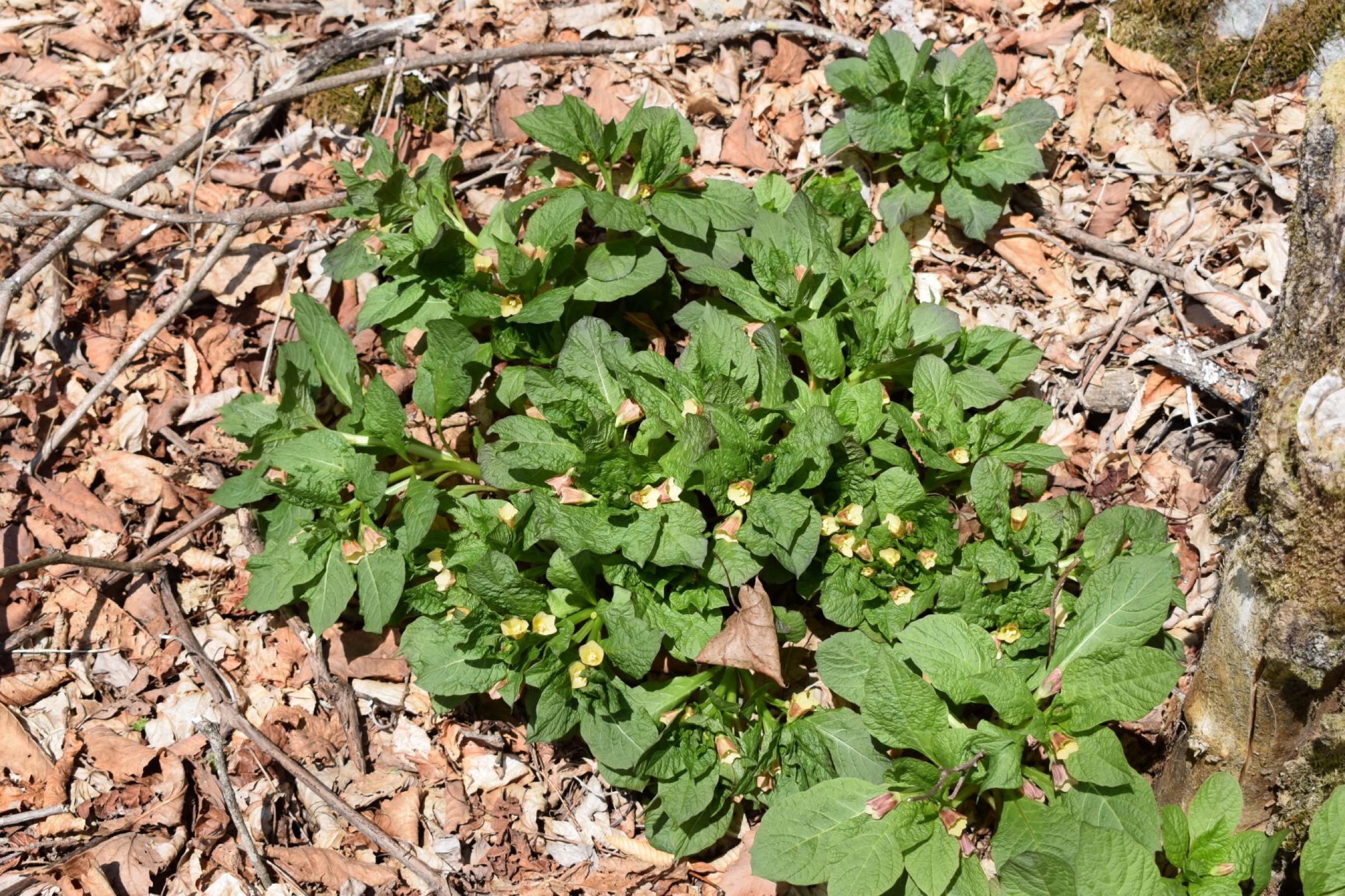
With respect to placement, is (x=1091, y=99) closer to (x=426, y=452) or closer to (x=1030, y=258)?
(x=1030, y=258)

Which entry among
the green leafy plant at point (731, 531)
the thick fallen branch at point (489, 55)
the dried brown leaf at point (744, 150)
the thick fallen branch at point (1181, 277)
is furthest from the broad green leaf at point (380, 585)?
the thick fallen branch at point (1181, 277)

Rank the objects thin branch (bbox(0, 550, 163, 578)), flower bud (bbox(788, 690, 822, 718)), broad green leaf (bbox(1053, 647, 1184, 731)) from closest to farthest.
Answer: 1. broad green leaf (bbox(1053, 647, 1184, 731))
2. flower bud (bbox(788, 690, 822, 718))
3. thin branch (bbox(0, 550, 163, 578))

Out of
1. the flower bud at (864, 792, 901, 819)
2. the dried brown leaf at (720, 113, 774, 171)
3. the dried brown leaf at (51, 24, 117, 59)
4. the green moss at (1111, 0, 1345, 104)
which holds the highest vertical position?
the green moss at (1111, 0, 1345, 104)

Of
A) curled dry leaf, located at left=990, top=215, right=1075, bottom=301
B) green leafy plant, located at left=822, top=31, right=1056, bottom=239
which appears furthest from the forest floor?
green leafy plant, located at left=822, top=31, right=1056, bottom=239

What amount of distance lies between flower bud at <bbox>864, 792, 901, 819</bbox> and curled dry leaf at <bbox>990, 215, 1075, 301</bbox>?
7.82 ft

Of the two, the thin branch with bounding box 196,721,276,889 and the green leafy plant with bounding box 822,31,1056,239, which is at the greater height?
the green leafy plant with bounding box 822,31,1056,239

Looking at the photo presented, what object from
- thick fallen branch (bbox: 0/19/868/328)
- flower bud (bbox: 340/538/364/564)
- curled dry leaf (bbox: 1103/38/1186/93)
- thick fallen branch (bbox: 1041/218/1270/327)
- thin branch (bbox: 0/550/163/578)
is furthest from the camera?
thick fallen branch (bbox: 0/19/868/328)

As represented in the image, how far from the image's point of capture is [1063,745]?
3.16 m

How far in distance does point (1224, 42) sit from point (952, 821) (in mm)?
3741

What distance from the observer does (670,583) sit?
3.60 meters

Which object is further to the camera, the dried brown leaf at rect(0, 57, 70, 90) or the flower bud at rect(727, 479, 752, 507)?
the dried brown leaf at rect(0, 57, 70, 90)

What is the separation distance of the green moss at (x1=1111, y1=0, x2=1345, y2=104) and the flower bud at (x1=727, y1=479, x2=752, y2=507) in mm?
3022

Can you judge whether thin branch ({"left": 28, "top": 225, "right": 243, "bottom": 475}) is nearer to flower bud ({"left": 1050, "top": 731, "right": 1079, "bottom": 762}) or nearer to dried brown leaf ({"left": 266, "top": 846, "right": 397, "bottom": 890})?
dried brown leaf ({"left": 266, "top": 846, "right": 397, "bottom": 890})

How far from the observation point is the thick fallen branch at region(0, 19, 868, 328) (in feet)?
15.1
